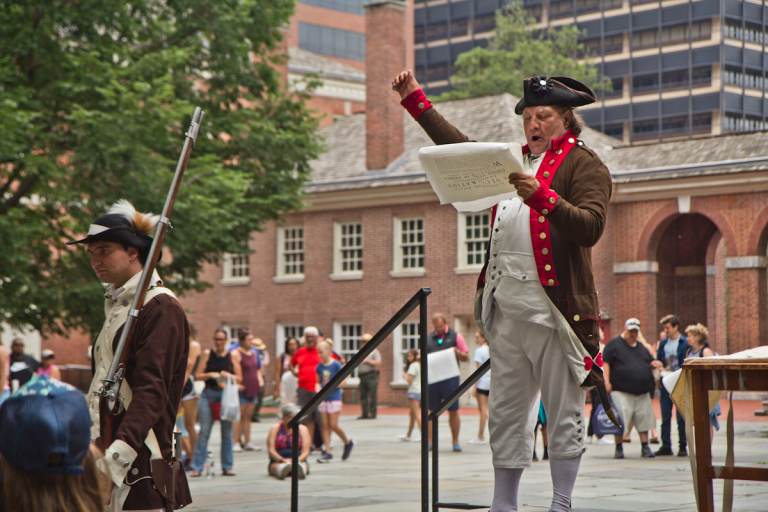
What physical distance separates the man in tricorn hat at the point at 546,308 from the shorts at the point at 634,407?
1248 cm

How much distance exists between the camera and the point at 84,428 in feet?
10.6

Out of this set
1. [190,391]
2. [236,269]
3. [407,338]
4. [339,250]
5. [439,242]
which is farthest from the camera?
[236,269]

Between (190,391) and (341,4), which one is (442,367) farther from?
(341,4)

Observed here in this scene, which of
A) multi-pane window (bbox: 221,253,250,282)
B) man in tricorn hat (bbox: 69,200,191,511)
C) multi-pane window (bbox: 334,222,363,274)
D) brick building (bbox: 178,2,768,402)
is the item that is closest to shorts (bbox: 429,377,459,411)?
man in tricorn hat (bbox: 69,200,191,511)

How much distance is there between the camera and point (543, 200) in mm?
5180

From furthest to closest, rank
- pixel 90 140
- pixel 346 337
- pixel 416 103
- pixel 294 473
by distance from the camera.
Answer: pixel 346 337, pixel 90 140, pixel 294 473, pixel 416 103

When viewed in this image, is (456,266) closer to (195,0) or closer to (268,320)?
(268,320)

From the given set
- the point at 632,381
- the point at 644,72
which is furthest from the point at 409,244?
the point at 644,72

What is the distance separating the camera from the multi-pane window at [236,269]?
1752 inches

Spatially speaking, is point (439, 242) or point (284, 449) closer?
point (284, 449)

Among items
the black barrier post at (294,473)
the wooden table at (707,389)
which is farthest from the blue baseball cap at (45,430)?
the black barrier post at (294,473)

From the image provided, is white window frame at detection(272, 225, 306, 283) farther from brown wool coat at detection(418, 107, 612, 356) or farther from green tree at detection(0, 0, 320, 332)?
brown wool coat at detection(418, 107, 612, 356)

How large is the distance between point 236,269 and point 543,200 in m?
40.2

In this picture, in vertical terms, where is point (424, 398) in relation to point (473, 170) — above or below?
below
